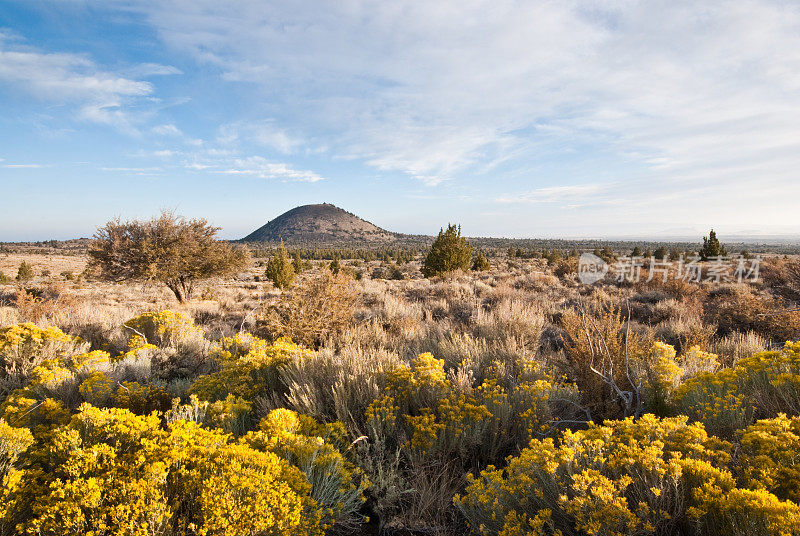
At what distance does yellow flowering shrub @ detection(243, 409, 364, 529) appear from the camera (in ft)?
8.43

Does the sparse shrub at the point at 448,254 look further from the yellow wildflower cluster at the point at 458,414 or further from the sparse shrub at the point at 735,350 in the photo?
the yellow wildflower cluster at the point at 458,414

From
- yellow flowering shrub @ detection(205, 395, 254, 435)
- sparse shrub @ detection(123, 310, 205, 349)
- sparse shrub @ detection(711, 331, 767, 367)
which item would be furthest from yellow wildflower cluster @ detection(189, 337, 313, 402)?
sparse shrub @ detection(711, 331, 767, 367)

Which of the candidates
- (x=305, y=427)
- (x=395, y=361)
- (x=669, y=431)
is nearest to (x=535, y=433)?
(x=669, y=431)

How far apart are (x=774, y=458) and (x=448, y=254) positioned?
71.4ft

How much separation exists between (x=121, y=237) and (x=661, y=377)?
16.8 metres

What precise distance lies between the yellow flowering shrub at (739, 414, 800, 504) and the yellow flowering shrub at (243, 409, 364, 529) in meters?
2.32

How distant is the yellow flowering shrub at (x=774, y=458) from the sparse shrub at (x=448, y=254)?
2114 centimetres

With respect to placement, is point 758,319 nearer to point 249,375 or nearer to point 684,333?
point 684,333

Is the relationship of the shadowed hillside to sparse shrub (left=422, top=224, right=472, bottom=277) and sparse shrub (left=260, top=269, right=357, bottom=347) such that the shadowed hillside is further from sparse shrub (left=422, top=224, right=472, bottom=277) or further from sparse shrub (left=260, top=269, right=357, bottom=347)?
sparse shrub (left=260, top=269, right=357, bottom=347)

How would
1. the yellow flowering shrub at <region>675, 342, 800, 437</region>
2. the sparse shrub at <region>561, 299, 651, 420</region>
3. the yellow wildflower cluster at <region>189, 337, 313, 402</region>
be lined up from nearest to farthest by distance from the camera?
the yellow flowering shrub at <region>675, 342, 800, 437</region> → the sparse shrub at <region>561, 299, 651, 420</region> → the yellow wildflower cluster at <region>189, 337, 313, 402</region>

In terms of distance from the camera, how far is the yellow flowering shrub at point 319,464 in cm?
257

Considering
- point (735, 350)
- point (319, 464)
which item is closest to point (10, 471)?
point (319, 464)

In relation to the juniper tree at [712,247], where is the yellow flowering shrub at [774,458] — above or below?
below

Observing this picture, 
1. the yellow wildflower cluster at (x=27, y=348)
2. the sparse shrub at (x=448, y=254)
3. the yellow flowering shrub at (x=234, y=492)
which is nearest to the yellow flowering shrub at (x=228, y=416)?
the yellow flowering shrub at (x=234, y=492)
